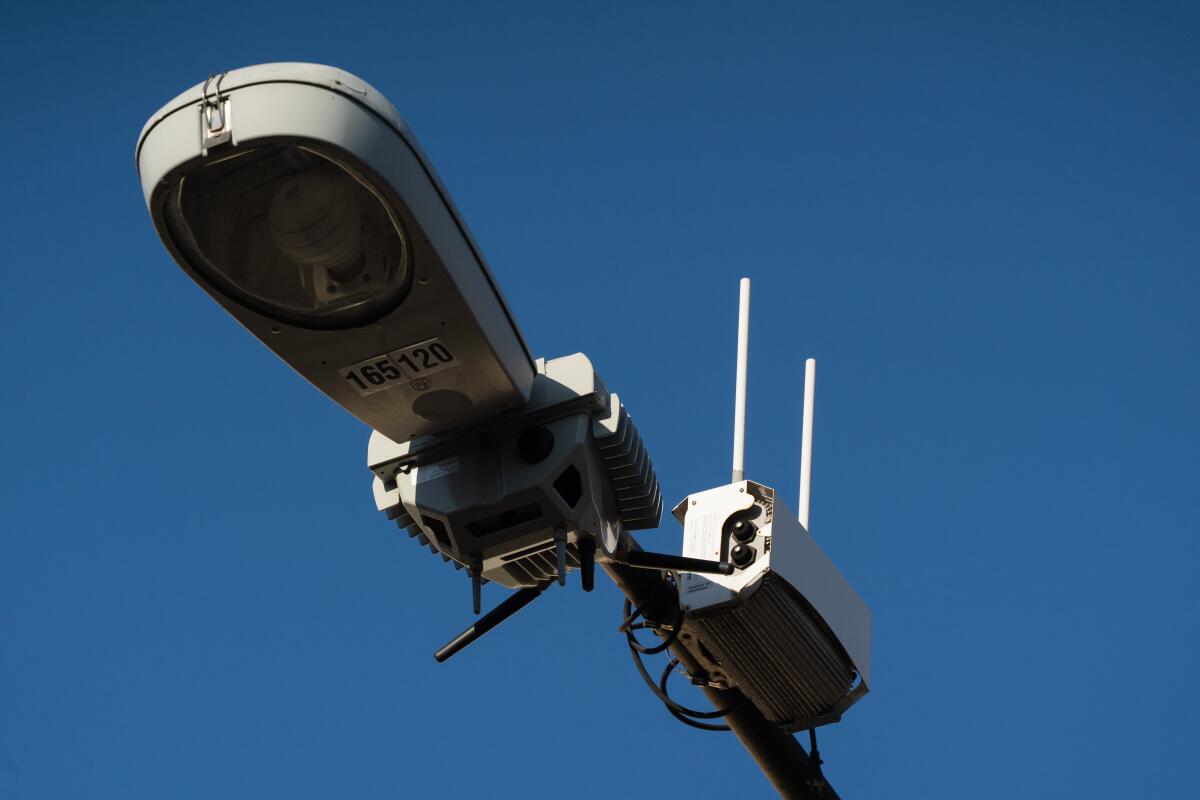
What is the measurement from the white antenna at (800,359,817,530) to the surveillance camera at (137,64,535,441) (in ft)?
6.54

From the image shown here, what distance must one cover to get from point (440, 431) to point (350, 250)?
96 cm

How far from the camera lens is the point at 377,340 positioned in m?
5.17

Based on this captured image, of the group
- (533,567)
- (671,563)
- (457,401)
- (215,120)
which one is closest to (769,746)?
(671,563)

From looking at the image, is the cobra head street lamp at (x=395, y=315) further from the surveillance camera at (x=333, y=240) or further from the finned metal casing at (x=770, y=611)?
the finned metal casing at (x=770, y=611)

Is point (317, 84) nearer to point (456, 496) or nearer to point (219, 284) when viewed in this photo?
point (219, 284)

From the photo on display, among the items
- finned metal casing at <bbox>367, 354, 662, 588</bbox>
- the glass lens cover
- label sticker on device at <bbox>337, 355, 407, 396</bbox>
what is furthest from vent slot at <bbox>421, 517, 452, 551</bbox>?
the glass lens cover

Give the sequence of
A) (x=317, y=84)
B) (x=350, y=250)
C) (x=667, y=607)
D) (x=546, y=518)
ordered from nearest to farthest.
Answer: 1. (x=317, y=84)
2. (x=350, y=250)
3. (x=546, y=518)
4. (x=667, y=607)

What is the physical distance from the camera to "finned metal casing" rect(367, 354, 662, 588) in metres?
5.57

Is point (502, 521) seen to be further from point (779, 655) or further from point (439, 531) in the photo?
point (779, 655)

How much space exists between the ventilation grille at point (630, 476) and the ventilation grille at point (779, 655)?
556mm

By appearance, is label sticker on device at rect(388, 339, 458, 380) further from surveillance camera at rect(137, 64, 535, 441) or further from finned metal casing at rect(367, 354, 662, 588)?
finned metal casing at rect(367, 354, 662, 588)

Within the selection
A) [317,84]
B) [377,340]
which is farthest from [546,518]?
[317,84]

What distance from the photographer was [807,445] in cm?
727

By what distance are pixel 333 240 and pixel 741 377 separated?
2.34m
